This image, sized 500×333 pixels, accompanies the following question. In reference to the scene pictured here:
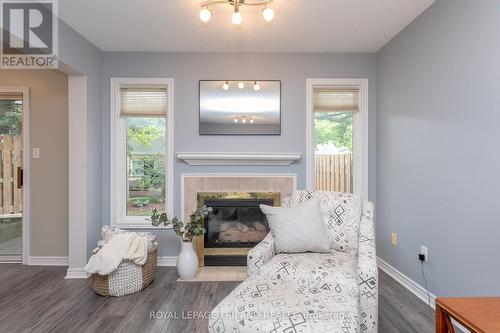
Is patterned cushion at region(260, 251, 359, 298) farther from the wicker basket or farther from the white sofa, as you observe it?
the wicker basket

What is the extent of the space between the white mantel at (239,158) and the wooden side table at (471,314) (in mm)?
2121

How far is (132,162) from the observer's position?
11.3 ft

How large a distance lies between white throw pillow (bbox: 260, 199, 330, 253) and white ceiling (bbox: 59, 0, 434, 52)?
1755 millimetres

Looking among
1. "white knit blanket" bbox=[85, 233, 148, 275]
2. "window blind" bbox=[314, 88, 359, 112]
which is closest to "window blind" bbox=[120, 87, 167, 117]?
"white knit blanket" bbox=[85, 233, 148, 275]

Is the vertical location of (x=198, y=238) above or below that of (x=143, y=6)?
below

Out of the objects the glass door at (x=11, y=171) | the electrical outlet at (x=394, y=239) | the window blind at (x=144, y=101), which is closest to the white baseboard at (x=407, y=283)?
the electrical outlet at (x=394, y=239)

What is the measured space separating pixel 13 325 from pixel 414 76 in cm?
391

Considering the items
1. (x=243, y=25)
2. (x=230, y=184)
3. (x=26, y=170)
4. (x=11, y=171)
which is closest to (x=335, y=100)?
(x=243, y=25)

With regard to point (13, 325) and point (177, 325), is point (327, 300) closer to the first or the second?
point (177, 325)

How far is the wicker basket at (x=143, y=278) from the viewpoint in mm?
2471

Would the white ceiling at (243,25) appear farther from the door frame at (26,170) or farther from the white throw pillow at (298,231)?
the white throw pillow at (298,231)

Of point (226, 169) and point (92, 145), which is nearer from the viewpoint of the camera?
point (92, 145)

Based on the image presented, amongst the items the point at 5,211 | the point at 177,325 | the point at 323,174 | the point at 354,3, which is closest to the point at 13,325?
the point at 177,325

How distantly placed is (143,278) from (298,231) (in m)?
1.57
